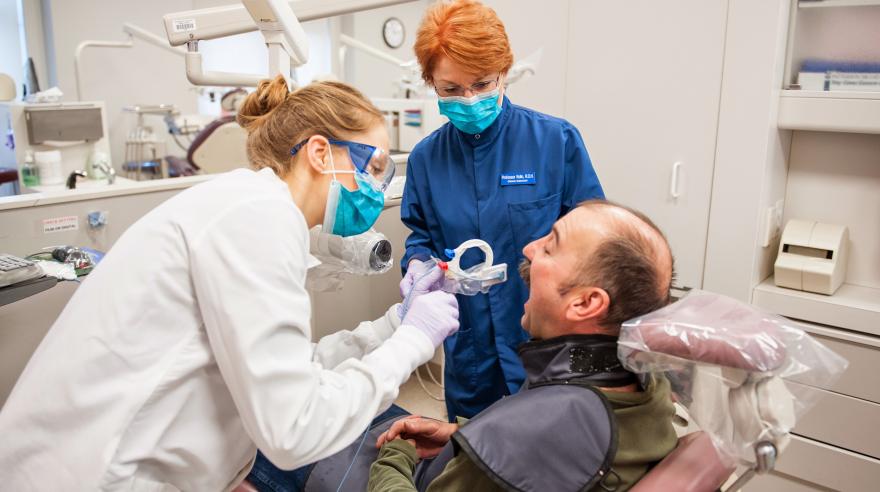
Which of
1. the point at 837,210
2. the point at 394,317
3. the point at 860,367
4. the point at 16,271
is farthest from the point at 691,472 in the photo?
the point at 837,210

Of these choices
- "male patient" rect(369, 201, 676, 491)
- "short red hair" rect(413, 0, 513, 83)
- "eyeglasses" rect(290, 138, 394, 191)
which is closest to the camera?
"male patient" rect(369, 201, 676, 491)

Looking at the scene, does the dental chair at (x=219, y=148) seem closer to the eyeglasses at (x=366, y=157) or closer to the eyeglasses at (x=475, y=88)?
the eyeglasses at (x=475, y=88)

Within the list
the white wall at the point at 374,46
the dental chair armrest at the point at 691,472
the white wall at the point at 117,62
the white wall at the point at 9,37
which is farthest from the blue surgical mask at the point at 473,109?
the white wall at the point at 374,46

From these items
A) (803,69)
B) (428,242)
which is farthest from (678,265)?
(428,242)

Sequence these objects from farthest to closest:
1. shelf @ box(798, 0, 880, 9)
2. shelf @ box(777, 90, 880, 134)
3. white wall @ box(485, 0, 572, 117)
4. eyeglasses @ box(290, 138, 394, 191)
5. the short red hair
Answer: white wall @ box(485, 0, 572, 117) < shelf @ box(798, 0, 880, 9) < shelf @ box(777, 90, 880, 134) < the short red hair < eyeglasses @ box(290, 138, 394, 191)

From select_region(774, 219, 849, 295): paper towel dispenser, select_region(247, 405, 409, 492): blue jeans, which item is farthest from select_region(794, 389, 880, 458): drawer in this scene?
select_region(247, 405, 409, 492): blue jeans

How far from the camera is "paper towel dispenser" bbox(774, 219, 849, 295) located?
2.12m

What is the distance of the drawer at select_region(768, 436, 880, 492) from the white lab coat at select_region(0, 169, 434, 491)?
1.78 metres

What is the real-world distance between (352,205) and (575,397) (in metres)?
0.54

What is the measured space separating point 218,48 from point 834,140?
191 inches

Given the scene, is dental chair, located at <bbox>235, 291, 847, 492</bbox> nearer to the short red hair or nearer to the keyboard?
the short red hair

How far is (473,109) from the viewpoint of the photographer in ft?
5.37

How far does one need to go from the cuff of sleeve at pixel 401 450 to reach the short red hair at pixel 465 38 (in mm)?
897

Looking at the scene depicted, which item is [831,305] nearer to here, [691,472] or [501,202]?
[501,202]
